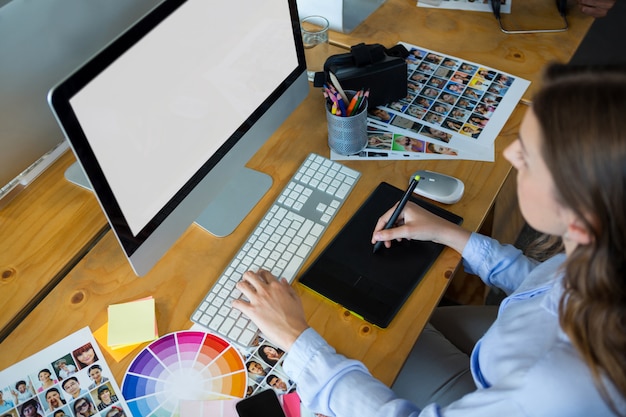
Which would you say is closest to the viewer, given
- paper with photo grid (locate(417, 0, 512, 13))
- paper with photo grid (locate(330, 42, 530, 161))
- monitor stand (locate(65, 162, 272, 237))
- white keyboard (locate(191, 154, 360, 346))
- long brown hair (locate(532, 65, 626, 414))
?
long brown hair (locate(532, 65, 626, 414))

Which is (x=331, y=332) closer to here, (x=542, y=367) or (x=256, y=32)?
(x=542, y=367)

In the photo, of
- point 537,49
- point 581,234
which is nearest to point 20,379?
point 581,234

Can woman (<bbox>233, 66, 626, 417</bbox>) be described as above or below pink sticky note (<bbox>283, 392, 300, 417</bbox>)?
above

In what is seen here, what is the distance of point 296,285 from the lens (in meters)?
1.00

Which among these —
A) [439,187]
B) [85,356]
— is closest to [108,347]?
[85,356]

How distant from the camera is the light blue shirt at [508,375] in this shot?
27.1 inches

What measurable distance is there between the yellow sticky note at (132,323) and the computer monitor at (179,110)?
3.7 inches

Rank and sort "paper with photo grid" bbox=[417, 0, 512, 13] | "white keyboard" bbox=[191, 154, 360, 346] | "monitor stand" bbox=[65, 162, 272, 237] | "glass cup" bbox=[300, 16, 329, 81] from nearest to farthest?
"white keyboard" bbox=[191, 154, 360, 346]
"monitor stand" bbox=[65, 162, 272, 237]
"glass cup" bbox=[300, 16, 329, 81]
"paper with photo grid" bbox=[417, 0, 512, 13]

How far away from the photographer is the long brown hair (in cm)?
63

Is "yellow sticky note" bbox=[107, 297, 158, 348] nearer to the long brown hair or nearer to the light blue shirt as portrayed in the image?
the light blue shirt

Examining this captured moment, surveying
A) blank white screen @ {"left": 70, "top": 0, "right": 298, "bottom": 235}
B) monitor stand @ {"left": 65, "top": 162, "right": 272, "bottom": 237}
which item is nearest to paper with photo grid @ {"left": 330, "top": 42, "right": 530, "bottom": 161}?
monitor stand @ {"left": 65, "top": 162, "right": 272, "bottom": 237}

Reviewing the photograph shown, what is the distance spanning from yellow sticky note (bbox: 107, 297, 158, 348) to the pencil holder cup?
18.5 inches

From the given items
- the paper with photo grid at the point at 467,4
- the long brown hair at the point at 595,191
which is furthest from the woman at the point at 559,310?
the paper with photo grid at the point at 467,4

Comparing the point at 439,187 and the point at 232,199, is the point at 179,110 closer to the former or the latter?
the point at 232,199
